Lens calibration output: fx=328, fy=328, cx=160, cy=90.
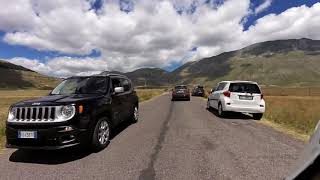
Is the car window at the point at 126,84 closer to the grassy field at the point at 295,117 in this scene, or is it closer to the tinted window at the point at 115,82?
the tinted window at the point at 115,82

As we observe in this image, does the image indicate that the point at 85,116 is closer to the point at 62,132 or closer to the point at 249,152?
the point at 62,132

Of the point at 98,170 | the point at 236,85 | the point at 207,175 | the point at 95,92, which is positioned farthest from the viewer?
the point at 236,85

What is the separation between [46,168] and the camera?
6.60 meters

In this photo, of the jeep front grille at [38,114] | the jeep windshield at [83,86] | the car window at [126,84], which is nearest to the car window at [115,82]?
the jeep windshield at [83,86]

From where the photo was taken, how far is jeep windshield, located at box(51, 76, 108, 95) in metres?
9.06

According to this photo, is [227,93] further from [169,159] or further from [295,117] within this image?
[169,159]

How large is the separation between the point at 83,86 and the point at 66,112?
85.2 inches

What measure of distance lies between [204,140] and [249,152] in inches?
72.8

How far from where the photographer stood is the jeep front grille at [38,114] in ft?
23.2

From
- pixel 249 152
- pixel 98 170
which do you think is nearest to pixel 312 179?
pixel 98 170

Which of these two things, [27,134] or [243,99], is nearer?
[27,134]

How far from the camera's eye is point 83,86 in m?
9.23

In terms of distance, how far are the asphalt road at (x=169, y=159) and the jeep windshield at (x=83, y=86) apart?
1.56 meters

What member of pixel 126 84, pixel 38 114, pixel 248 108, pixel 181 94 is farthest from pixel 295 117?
pixel 181 94
